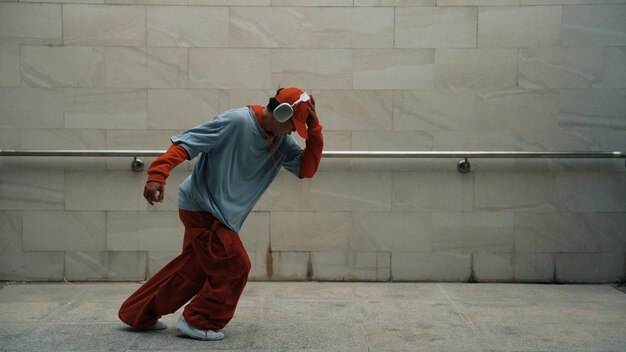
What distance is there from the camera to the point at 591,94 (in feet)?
21.1

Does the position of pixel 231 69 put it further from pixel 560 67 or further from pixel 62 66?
pixel 560 67

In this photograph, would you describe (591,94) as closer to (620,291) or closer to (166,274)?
(620,291)

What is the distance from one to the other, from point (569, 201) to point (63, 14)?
4713 mm

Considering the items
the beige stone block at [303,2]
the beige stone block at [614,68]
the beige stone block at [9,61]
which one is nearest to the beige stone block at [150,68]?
the beige stone block at [9,61]

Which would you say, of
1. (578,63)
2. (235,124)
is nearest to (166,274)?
(235,124)

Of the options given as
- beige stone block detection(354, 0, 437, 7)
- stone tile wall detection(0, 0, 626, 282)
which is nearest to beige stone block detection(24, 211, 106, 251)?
stone tile wall detection(0, 0, 626, 282)

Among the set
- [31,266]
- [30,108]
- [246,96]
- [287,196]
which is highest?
[246,96]

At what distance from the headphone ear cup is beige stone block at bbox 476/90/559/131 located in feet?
8.40

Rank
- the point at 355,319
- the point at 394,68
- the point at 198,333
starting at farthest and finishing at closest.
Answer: the point at 394,68
the point at 355,319
the point at 198,333

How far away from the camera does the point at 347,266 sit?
650 centimetres

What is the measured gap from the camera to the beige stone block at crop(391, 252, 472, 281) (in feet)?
21.4

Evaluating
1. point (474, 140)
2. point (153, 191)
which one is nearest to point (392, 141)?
point (474, 140)

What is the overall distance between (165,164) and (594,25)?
4111mm

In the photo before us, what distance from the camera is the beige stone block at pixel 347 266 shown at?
6.49m
